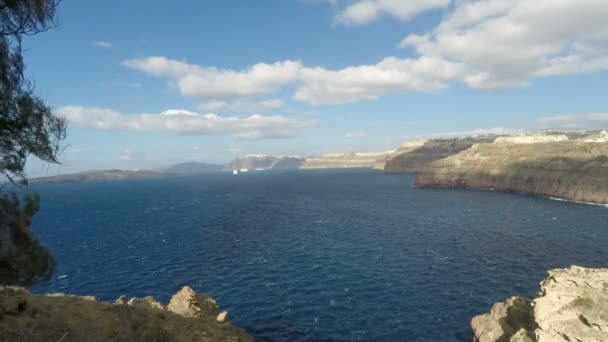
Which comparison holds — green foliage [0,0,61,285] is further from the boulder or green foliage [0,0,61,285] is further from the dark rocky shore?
the dark rocky shore

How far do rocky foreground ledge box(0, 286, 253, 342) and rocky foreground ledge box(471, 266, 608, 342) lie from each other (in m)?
27.0

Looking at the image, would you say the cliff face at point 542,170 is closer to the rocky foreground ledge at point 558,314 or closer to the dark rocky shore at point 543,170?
the dark rocky shore at point 543,170

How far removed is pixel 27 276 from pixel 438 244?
240 feet

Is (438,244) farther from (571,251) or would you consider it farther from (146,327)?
(146,327)

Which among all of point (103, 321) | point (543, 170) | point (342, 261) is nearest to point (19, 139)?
point (103, 321)

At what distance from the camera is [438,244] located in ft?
242

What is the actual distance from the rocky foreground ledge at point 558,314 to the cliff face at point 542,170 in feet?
376

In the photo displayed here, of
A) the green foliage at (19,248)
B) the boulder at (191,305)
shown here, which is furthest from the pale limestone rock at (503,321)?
the green foliage at (19,248)

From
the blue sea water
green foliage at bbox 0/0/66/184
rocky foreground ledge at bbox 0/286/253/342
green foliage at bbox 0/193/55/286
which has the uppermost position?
green foliage at bbox 0/0/66/184

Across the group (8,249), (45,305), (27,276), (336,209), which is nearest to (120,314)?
(45,305)

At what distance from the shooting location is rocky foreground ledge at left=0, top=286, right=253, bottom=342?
19.1 metres

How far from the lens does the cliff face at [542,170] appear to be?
123 meters

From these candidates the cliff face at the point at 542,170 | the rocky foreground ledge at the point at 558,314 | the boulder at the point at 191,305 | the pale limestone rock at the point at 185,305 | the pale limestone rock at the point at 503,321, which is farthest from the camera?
the cliff face at the point at 542,170

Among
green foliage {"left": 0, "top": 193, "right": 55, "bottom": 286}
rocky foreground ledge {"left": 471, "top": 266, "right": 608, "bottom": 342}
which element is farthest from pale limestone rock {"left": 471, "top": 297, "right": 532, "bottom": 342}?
green foliage {"left": 0, "top": 193, "right": 55, "bottom": 286}
